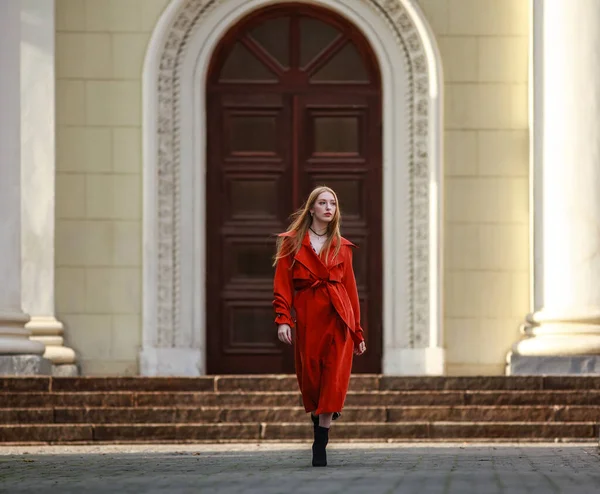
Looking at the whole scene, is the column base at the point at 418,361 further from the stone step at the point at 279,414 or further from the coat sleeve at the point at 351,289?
the coat sleeve at the point at 351,289

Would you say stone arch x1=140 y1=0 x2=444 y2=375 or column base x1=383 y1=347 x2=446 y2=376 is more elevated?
stone arch x1=140 y1=0 x2=444 y2=375

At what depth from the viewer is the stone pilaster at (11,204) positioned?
15195mm

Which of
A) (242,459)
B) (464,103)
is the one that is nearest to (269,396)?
(242,459)

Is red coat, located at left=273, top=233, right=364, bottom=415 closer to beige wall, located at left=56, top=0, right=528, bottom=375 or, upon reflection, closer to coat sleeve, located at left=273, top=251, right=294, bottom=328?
coat sleeve, located at left=273, top=251, right=294, bottom=328

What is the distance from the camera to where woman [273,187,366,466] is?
9977 millimetres

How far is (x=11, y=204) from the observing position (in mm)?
15422

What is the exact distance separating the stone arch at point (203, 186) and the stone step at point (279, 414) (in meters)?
2.56

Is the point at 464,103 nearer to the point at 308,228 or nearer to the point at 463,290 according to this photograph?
the point at 463,290

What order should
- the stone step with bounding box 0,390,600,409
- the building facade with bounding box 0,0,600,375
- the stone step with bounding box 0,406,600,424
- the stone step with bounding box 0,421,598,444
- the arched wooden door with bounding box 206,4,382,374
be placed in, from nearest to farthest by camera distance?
1. the stone step with bounding box 0,421,598,444
2. the stone step with bounding box 0,406,600,424
3. the stone step with bounding box 0,390,600,409
4. the building facade with bounding box 0,0,600,375
5. the arched wooden door with bounding box 206,4,382,374

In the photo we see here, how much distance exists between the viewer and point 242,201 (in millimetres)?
17047

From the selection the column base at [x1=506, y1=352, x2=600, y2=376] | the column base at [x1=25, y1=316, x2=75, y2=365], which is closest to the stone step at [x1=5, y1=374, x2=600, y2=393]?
the column base at [x1=506, y1=352, x2=600, y2=376]

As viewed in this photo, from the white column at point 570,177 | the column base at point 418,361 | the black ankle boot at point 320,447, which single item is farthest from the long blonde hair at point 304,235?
the column base at point 418,361

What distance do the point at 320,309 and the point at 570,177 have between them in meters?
6.29

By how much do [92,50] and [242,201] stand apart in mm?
2013
